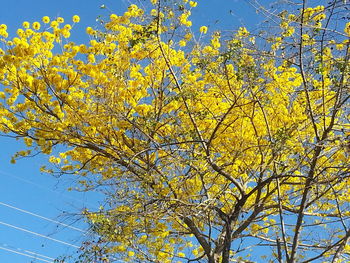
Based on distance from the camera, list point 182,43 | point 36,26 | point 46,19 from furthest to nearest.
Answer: point 46,19 → point 36,26 → point 182,43

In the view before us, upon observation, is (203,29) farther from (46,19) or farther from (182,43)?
(46,19)

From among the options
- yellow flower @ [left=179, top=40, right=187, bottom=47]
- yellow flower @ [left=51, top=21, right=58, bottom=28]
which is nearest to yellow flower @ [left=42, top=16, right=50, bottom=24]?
yellow flower @ [left=51, top=21, right=58, bottom=28]

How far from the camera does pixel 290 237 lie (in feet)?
22.6

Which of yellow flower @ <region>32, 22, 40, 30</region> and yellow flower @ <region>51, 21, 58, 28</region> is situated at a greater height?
yellow flower @ <region>51, 21, 58, 28</region>

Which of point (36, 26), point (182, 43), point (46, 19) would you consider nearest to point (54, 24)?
point (46, 19)

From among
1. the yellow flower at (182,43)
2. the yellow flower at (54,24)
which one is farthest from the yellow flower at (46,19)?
the yellow flower at (182,43)

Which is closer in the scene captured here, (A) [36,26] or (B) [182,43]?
(B) [182,43]

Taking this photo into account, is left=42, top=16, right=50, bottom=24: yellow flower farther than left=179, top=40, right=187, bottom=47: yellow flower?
Yes

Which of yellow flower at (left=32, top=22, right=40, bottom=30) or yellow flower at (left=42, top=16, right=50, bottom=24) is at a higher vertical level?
yellow flower at (left=42, top=16, right=50, bottom=24)

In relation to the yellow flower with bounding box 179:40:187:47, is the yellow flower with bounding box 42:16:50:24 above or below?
above

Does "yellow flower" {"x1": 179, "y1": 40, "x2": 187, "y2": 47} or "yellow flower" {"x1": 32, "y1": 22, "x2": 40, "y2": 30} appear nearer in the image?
"yellow flower" {"x1": 179, "y1": 40, "x2": 187, "y2": 47}

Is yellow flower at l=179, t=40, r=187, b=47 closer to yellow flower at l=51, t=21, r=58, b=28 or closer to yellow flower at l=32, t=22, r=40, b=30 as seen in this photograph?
yellow flower at l=51, t=21, r=58, b=28

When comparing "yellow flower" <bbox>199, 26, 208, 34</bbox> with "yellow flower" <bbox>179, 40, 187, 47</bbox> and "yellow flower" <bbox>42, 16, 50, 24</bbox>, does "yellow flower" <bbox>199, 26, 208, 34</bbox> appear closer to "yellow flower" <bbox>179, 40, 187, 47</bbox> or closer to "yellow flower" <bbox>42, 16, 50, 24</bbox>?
"yellow flower" <bbox>179, 40, 187, 47</bbox>

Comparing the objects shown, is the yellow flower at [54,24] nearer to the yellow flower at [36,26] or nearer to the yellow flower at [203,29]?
the yellow flower at [36,26]
